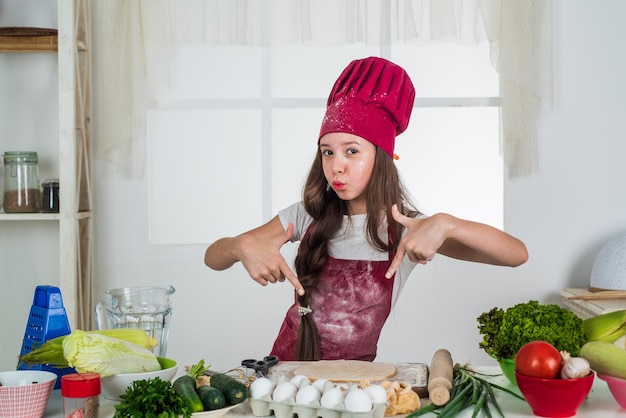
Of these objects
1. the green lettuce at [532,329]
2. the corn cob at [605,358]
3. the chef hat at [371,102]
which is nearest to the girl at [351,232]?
the chef hat at [371,102]

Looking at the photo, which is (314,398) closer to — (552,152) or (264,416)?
(264,416)

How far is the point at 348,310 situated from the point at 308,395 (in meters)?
0.89

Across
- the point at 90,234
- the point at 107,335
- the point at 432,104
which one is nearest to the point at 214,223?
the point at 90,234

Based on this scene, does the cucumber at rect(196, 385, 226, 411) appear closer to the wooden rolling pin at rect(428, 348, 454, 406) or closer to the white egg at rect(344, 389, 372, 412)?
the white egg at rect(344, 389, 372, 412)

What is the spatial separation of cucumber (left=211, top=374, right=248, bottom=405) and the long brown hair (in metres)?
0.79

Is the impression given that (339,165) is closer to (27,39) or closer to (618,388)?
(618,388)

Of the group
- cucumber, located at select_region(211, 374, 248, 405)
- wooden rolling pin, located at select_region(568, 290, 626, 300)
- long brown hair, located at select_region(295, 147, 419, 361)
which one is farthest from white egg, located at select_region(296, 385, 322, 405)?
wooden rolling pin, located at select_region(568, 290, 626, 300)

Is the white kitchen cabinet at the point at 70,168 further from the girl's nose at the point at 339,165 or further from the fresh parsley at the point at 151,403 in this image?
the fresh parsley at the point at 151,403

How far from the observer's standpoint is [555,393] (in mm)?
1558

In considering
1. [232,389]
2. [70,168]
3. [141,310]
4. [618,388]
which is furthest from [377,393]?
[70,168]

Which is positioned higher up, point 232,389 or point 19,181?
point 19,181

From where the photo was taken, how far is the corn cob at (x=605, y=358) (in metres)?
1.63

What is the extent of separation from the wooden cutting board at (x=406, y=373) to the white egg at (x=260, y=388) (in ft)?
0.42

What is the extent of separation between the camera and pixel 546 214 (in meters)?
3.66
